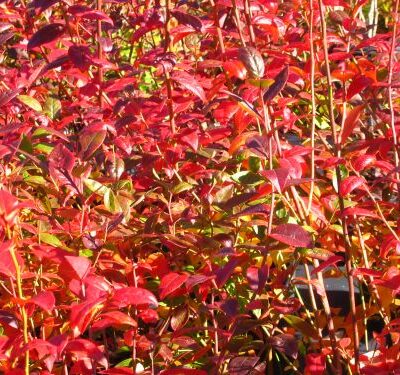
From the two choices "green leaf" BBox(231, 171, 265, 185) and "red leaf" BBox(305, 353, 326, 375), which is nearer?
"red leaf" BBox(305, 353, 326, 375)

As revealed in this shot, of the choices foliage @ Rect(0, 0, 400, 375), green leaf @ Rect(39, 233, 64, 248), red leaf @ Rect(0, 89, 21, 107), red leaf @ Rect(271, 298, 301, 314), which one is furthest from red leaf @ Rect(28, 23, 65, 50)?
red leaf @ Rect(271, 298, 301, 314)

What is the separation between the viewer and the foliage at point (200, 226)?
5.32 feet

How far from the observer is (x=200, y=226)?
6.40ft

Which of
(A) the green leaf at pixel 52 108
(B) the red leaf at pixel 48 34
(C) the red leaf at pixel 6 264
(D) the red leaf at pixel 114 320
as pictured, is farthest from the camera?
(A) the green leaf at pixel 52 108

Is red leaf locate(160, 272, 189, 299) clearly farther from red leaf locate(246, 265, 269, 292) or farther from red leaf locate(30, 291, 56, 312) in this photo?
red leaf locate(30, 291, 56, 312)

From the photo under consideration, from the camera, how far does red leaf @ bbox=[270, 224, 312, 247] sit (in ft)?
5.12

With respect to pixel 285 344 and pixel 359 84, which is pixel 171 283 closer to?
pixel 285 344

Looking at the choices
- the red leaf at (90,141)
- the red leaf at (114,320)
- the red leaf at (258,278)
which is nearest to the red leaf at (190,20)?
the red leaf at (90,141)

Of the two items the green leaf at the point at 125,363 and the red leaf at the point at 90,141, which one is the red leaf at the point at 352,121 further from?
the green leaf at the point at 125,363

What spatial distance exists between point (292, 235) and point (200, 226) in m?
0.41

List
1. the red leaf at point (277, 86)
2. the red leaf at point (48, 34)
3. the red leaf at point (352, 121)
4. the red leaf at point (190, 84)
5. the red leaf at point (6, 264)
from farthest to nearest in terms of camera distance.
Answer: the red leaf at point (48, 34)
the red leaf at point (190, 84)
the red leaf at point (352, 121)
the red leaf at point (277, 86)
the red leaf at point (6, 264)

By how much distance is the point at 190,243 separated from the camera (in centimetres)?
177

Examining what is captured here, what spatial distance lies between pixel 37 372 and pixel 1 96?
746 millimetres

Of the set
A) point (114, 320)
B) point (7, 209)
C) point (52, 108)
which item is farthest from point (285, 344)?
point (52, 108)
